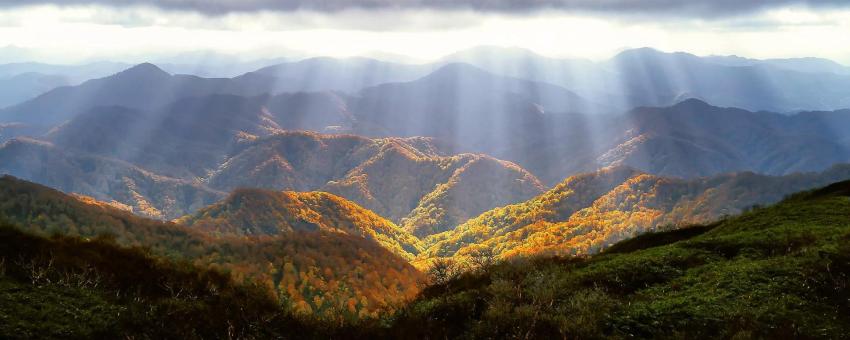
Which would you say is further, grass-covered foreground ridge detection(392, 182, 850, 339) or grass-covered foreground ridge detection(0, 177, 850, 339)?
grass-covered foreground ridge detection(392, 182, 850, 339)

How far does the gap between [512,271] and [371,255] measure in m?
114

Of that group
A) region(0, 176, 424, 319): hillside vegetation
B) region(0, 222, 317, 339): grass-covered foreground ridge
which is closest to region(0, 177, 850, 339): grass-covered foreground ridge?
region(0, 222, 317, 339): grass-covered foreground ridge

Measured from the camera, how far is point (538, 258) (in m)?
23.7

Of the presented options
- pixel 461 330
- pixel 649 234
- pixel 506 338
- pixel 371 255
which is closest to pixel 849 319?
pixel 506 338

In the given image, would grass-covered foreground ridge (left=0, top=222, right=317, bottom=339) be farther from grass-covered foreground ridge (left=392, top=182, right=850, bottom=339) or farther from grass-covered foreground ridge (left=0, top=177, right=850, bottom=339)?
grass-covered foreground ridge (left=392, top=182, right=850, bottom=339)

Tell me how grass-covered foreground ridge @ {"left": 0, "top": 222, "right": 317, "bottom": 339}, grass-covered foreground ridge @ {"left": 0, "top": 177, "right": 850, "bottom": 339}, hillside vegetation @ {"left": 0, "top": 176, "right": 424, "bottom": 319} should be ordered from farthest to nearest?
hillside vegetation @ {"left": 0, "top": 176, "right": 424, "bottom": 319} < grass-covered foreground ridge @ {"left": 0, "top": 177, "right": 850, "bottom": 339} < grass-covered foreground ridge @ {"left": 0, "top": 222, "right": 317, "bottom": 339}

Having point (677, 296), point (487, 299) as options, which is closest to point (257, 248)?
point (487, 299)

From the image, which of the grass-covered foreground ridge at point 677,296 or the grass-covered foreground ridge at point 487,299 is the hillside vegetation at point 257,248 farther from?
the grass-covered foreground ridge at point 677,296

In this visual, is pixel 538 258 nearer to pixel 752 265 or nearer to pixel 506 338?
pixel 752 265

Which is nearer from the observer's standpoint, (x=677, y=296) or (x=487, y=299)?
(x=677, y=296)

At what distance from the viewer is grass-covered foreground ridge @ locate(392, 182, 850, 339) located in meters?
12.6

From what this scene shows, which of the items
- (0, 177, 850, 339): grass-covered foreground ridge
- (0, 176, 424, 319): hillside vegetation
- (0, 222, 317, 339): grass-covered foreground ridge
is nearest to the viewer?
(0, 222, 317, 339): grass-covered foreground ridge

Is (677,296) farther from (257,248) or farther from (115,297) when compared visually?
(257,248)

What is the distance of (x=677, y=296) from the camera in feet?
48.8
